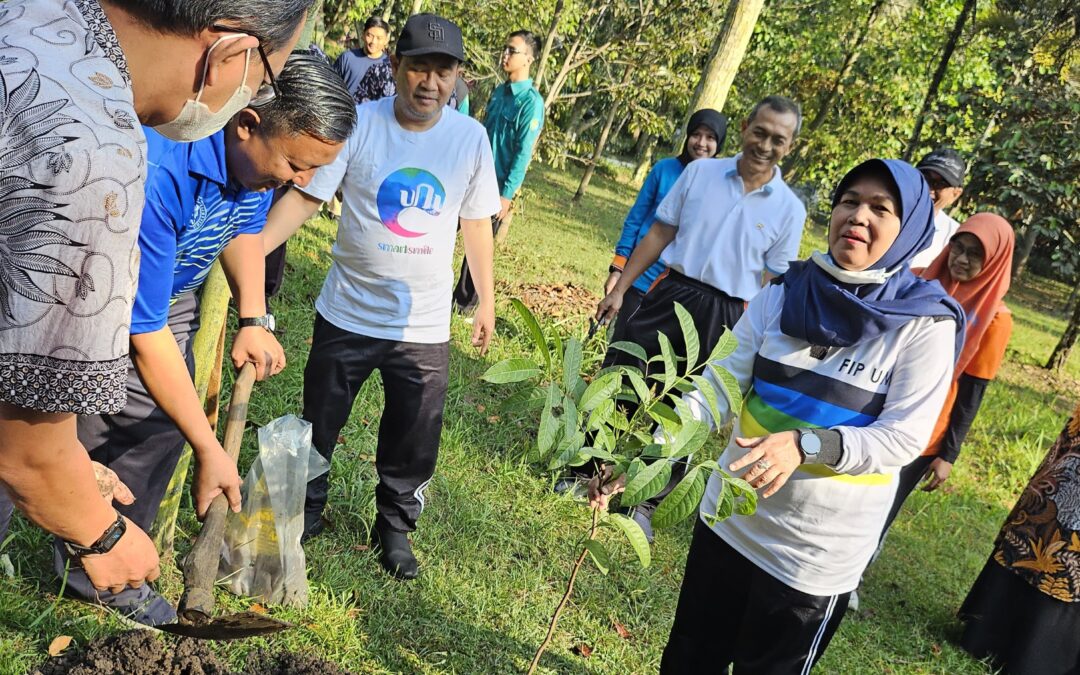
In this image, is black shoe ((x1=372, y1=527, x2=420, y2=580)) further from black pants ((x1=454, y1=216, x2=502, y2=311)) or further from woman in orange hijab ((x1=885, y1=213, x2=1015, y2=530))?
black pants ((x1=454, y1=216, x2=502, y2=311))

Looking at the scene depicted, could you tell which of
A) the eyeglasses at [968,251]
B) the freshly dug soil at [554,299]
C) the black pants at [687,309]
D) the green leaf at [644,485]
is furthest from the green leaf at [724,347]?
the freshly dug soil at [554,299]

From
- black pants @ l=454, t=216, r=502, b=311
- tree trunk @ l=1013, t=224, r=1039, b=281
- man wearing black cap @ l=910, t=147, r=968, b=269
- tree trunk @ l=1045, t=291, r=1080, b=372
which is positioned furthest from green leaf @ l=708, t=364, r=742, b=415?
tree trunk @ l=1013, t=224, r=1039, b=281

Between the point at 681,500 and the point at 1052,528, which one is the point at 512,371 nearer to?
the point at 681,500

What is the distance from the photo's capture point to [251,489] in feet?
9.13

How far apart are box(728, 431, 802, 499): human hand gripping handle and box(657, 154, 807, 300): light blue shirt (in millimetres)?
1950

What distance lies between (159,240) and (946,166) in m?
4.13

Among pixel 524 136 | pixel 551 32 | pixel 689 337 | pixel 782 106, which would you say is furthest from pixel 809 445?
Answer: pixel 551 32

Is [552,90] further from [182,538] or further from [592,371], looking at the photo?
[182,538]

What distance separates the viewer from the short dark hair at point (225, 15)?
1.08 m

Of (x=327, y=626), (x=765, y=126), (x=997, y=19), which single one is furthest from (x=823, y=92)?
(x=327, y=626)

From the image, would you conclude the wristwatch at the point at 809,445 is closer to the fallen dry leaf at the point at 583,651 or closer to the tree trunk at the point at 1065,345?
the fallen dry leaf at the point at 583,651

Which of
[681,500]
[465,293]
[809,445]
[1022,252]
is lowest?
[465,293]

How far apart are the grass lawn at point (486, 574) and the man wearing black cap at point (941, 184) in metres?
1.94

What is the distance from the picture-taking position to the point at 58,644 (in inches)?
91.5
